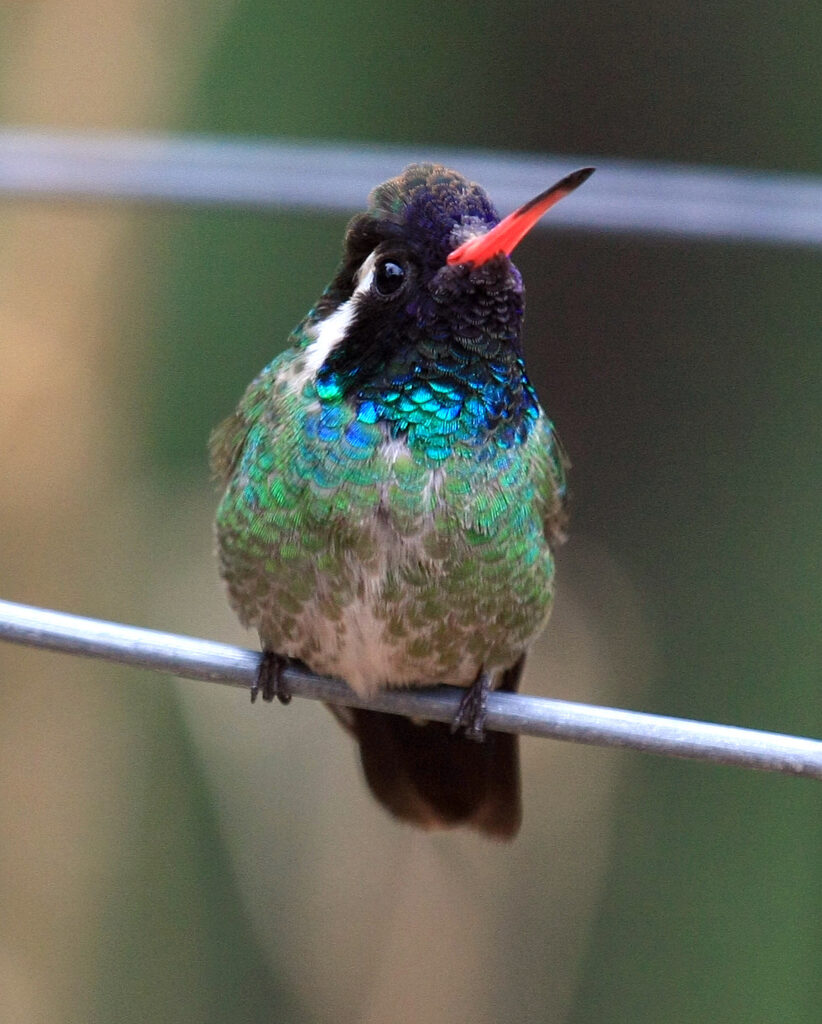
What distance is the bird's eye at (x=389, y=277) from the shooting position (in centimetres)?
141

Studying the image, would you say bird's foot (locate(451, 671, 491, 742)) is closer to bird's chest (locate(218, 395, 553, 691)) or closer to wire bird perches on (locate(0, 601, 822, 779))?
bird's chest (locate(218, 395, 553, 691))

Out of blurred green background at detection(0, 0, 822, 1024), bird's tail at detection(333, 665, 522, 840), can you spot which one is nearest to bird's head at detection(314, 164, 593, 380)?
bird's tail at detection(333, 665, 522, 840)

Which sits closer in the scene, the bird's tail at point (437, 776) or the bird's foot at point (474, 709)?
the bird's foot at point (474, 709)

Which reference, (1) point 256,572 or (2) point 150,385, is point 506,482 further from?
(2) point 150,385

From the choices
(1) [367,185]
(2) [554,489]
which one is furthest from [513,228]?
(1) [367,185]

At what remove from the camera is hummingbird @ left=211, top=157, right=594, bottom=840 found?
1.40 m

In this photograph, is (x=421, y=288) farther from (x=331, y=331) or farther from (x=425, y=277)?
(x=331, y=331)

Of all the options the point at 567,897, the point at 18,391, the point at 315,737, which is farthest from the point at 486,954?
the point at 18,391

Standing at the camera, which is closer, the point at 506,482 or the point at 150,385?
the point at 506,482

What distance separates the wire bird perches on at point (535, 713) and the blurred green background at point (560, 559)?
161 cm

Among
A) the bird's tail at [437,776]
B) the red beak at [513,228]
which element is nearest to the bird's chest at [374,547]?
the red beak at [513,228]

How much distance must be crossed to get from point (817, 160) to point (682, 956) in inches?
80.1

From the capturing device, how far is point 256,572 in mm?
1463

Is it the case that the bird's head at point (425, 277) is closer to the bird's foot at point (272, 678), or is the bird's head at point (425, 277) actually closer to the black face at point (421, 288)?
the black face at point (421, 288)
